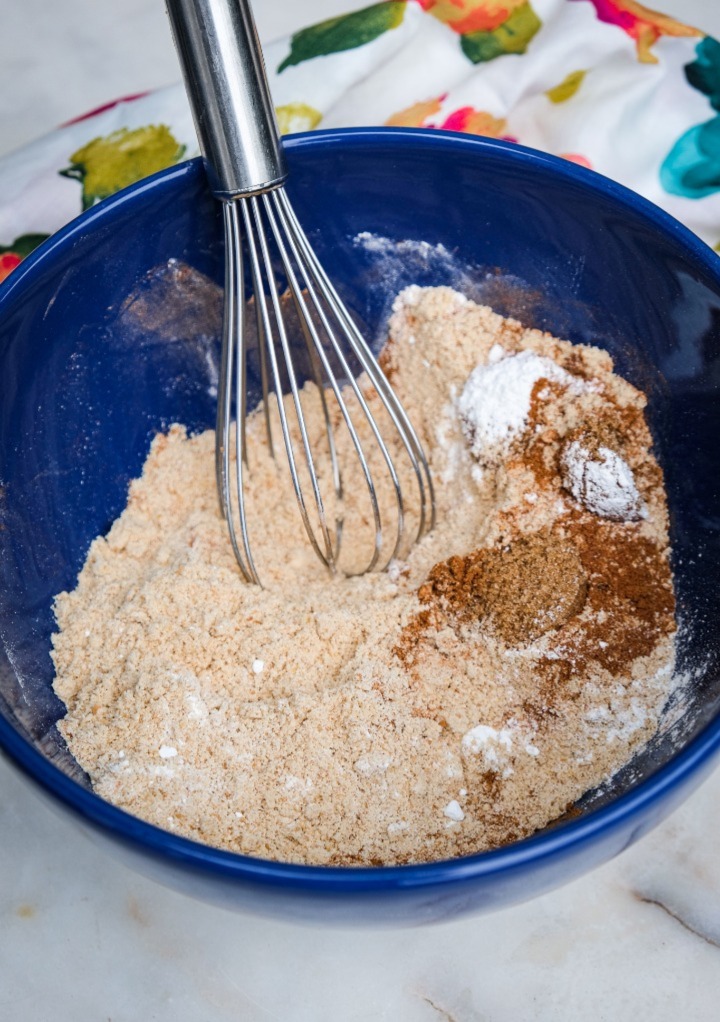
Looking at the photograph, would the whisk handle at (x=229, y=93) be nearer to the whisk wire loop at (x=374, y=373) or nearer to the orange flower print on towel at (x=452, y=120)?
the whisk wire loop at (x=374, y=373)

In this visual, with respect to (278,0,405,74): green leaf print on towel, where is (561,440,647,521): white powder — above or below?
below

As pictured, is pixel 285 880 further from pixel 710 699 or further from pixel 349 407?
pixel 349 407

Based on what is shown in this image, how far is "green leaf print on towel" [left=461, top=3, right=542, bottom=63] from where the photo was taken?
3.04 ft

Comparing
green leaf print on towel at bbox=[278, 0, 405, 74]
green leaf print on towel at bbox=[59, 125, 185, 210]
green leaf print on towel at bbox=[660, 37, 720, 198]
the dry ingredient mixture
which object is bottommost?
the dry ingredient mixture

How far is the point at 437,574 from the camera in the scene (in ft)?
2.11

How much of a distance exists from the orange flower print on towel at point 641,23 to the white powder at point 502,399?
378mm

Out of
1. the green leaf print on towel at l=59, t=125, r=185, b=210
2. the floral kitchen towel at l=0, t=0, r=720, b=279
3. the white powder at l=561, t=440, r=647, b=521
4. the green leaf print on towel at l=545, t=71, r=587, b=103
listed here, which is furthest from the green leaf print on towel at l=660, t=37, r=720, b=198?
the green leaf print on towel at l=59, t=125, r=185, b=210

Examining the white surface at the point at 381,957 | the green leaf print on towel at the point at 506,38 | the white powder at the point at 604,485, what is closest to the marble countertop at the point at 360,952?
the white surface at the point at 381,957

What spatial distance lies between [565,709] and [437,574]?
0.12m

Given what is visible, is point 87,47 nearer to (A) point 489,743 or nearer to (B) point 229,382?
(B) point 229,382

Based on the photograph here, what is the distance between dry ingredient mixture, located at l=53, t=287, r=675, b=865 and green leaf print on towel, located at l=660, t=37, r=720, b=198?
24cm

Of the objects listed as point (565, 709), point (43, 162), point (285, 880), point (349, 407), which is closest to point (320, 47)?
point (43, 162)

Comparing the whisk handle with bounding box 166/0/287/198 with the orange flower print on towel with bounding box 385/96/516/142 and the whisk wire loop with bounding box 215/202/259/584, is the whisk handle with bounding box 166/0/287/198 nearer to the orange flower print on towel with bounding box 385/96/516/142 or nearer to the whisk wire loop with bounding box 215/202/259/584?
the whisk wire loop with bounding box 215/202/259/584

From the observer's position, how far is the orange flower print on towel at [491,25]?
3.04 feet
